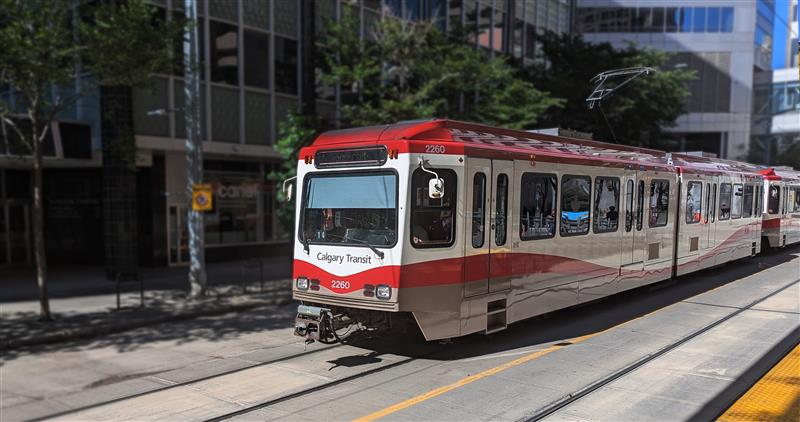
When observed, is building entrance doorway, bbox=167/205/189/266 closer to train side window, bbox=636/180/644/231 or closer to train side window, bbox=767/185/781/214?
train side window, bbox=636/180/644/231

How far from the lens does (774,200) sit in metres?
18.0

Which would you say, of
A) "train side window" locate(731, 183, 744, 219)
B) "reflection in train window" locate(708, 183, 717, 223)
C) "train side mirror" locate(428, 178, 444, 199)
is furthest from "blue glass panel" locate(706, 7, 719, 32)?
"train side mirror" locate(428, 178, 444, 199)

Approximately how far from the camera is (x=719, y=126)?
163ft

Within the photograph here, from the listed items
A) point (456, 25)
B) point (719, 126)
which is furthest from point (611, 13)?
point (456, 25)

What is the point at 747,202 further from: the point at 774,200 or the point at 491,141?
the point at 491,141

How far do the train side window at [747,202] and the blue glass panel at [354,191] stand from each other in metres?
13.3

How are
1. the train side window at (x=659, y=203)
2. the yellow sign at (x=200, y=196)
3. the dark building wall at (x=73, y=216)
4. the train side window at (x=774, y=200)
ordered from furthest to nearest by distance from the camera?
the dark building wall at (x=73, y=216) → the train side window at (x=774, y=200) → the yellow sign at (x=200, y=196) → the train side window at (x=659, y=203)

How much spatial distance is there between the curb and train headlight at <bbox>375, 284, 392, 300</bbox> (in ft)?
21.3

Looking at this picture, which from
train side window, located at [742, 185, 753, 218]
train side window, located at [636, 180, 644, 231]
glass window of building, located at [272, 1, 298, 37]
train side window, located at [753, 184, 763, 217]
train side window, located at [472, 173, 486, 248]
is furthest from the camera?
glass window of building, located at [272, 1, 298, 37]

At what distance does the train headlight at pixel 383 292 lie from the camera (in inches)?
274

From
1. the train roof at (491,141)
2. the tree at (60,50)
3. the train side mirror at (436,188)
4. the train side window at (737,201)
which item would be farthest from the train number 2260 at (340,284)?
the train side window at (737,201)

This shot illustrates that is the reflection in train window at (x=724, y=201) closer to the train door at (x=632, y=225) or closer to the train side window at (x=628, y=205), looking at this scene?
the train door at (x=632, y=225)

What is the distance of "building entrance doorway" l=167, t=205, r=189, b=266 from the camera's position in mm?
19609

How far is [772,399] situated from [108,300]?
13.3 meters
